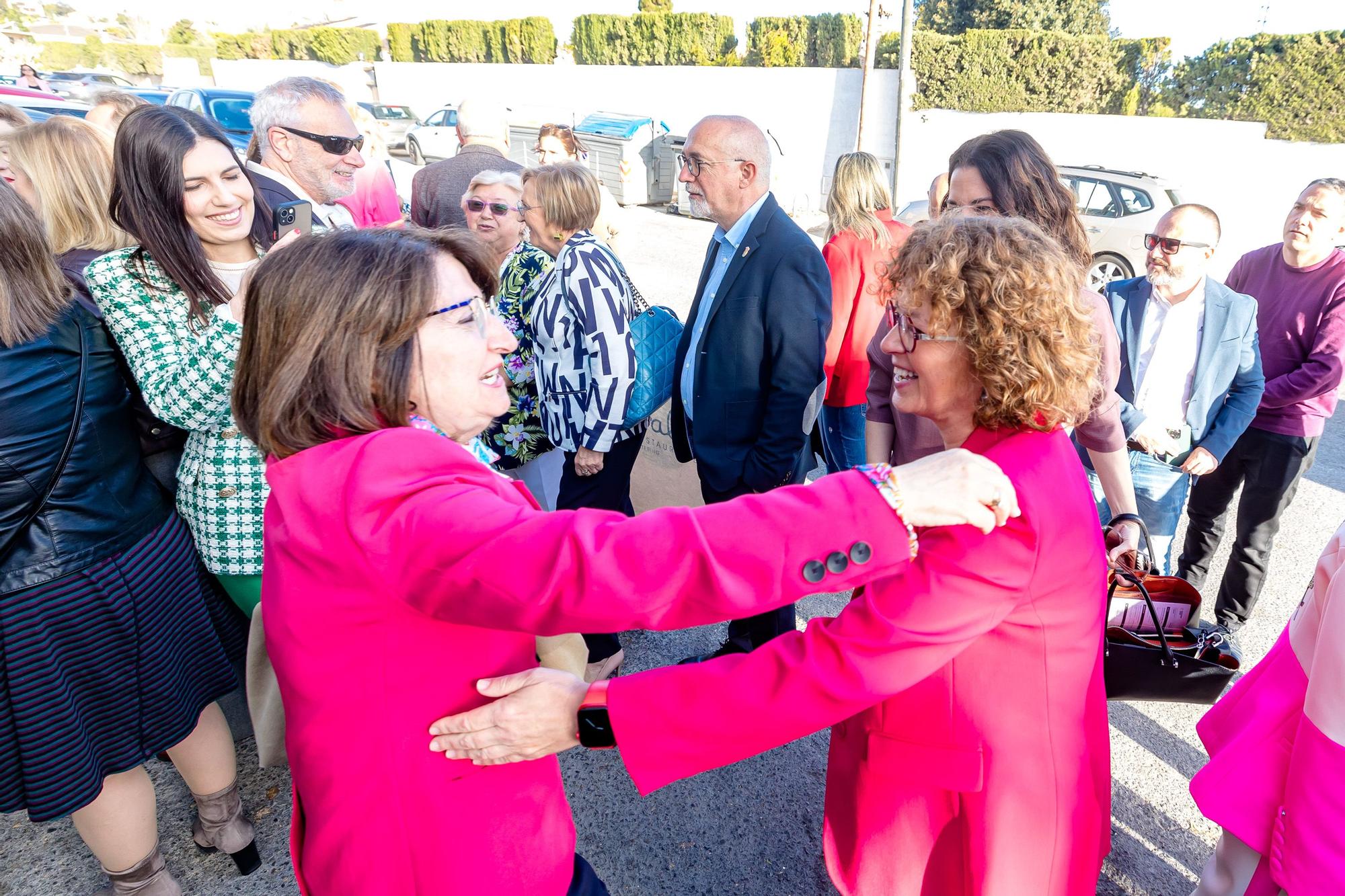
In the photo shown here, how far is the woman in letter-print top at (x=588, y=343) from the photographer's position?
3.27 m

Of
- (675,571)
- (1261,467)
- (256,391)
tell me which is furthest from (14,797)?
(1261,467)

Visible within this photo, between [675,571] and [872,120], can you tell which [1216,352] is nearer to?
[675,571]

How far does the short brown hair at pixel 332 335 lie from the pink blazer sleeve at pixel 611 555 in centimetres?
19

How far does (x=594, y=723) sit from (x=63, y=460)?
159 centimetres

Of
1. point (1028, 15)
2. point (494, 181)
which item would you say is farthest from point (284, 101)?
point (1028, 15)

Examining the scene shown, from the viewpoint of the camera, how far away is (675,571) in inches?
40.9

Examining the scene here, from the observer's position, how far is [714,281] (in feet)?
11.2

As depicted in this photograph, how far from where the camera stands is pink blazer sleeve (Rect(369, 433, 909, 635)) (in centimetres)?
103

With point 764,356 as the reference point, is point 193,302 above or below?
above

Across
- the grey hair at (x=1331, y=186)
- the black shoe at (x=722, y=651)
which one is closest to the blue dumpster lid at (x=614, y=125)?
the grey hair at (x=1331, y=186)

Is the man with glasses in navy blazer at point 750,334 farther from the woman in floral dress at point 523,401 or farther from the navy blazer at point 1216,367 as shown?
the navy blazer at point 1216,367

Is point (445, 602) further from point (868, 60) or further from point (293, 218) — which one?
point (868, 60)

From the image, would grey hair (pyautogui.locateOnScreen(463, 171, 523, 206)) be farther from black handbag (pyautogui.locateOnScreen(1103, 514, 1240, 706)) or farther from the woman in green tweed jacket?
black handbag (pyautogui.locateOnScreen(1103, 514, 1240, 706))

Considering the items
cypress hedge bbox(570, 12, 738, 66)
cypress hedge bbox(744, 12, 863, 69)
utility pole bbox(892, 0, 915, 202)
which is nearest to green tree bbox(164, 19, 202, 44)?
cypress hedge bbox(570, 12, 738, 66)
